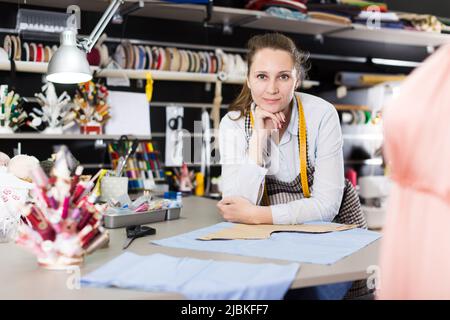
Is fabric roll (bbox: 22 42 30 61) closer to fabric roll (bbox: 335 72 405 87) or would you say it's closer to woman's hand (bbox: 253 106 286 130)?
woman's hand (bbox: 253 106 286 130)

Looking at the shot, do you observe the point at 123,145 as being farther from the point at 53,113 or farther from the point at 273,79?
the point at 273,79

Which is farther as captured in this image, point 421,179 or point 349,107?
point 349,107

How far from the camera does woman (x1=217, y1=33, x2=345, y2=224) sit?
204 cm

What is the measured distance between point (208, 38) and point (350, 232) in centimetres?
274

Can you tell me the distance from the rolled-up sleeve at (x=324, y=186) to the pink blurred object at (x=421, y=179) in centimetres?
95

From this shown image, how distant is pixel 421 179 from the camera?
0.86 m

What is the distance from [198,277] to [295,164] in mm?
1025

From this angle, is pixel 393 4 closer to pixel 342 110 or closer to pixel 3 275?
pixel 342 110

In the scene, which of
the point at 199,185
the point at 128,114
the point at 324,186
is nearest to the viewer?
the point at 324,186

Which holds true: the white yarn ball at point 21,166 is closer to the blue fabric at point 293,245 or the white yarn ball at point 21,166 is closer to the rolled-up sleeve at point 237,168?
the blue fabric at point 293,245

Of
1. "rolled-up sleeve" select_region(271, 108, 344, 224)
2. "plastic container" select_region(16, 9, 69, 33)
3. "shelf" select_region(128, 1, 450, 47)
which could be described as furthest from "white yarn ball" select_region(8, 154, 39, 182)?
"shelf" select_region(128, 1, 450, 47)

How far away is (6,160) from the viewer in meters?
2.04

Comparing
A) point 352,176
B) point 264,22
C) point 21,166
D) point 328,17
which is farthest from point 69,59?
point 352,176
